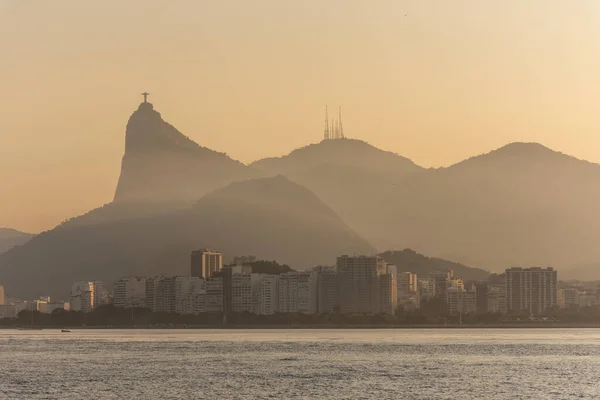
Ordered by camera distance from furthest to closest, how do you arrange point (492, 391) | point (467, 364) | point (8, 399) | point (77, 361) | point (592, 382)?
1. point (77, 361)
2. point (467, 364)
3. point (592, 382)
4. point (492, 391)
5. point (8, 399)

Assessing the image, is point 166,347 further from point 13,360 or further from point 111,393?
point 111,393

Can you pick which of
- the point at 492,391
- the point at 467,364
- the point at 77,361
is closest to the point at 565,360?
the point at 467,364

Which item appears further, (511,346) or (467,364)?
(511,346)

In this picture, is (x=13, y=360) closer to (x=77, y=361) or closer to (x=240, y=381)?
(x=77, y=361)

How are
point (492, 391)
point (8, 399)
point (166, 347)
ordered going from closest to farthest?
point (8, 399) < point (492, 391) < point (166, 347)

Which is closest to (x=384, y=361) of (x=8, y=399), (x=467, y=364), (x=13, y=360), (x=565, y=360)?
(x=467, y=364)

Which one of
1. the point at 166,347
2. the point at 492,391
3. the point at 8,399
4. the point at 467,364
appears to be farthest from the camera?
the point at 166,347
